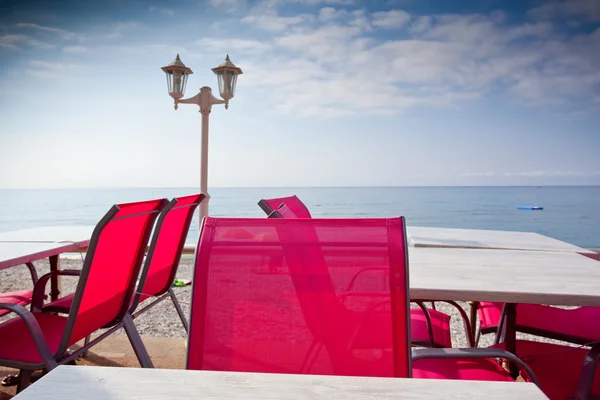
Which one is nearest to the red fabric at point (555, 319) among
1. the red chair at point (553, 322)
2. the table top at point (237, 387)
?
the red chair at point (553, 322)

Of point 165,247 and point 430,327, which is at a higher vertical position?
point 165,247

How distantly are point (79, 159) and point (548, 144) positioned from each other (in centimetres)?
5620

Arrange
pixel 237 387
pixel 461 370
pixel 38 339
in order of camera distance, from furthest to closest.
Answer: pixel 38 339 → pixel 461 370 → pixel 237 387

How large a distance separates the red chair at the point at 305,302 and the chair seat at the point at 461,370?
0.32m

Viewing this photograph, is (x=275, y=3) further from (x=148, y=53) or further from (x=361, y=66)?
(x=361, y=66)

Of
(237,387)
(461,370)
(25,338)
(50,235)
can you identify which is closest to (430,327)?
(461,370)

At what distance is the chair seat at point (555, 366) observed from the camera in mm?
1359

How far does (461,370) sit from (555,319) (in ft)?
2.80

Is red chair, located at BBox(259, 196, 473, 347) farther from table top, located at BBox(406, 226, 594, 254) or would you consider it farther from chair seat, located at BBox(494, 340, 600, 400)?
table top, located at BBox(406, 226, 594, 254)

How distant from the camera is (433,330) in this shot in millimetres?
1865

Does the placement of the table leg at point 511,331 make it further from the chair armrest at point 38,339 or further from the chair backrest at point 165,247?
the chair armrest at point 38,339

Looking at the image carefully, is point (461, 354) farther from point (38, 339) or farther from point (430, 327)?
point (38, 339)

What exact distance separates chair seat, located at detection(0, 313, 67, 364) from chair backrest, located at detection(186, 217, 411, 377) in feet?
2.88

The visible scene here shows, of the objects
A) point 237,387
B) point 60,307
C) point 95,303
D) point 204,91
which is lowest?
point 60,307
